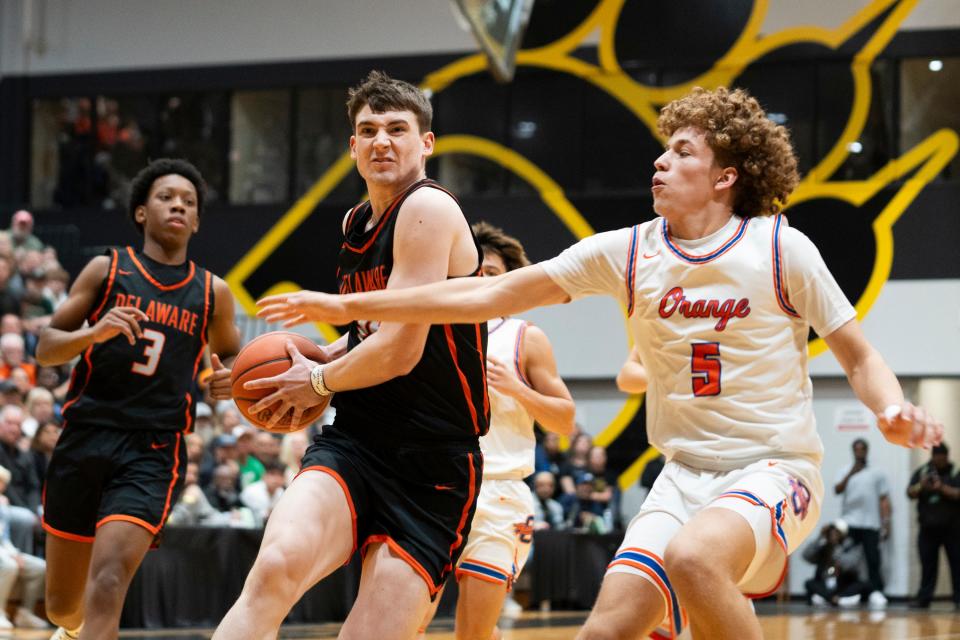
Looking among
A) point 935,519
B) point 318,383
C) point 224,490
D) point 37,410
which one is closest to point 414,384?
point 318,383

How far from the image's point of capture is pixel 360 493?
162 inches

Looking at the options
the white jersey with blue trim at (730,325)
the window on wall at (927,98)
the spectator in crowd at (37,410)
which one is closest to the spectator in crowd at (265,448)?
the spectator in crowd at (37,410)

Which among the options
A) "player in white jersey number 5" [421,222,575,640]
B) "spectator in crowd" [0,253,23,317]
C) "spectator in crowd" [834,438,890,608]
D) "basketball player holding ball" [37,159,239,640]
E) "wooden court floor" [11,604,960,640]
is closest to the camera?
"basketball player holding ball" [37,159,239,640]

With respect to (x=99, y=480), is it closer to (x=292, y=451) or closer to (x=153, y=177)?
(x=153, y=177)

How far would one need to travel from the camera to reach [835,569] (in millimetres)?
16484

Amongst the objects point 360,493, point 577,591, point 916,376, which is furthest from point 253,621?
point 916,376

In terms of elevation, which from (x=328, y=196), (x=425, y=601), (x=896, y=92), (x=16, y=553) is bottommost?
(x=16, y=553)

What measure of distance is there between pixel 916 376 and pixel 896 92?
3.93 m

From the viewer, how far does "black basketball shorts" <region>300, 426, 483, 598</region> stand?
409 centimetres

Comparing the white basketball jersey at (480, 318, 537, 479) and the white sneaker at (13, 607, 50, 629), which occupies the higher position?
the white basketball jersey at (480, 318, 537, 479)

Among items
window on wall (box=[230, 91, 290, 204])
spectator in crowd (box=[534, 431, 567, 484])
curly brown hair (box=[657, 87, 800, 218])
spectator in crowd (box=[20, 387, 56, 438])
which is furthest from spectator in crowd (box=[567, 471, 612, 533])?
curly brown hair (box=[657, 87, 800, 218])

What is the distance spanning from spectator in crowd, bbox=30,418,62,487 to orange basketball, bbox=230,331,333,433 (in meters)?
6.85

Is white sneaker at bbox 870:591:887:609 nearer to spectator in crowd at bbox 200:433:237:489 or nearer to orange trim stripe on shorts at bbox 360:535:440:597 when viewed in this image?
spectator in crowd at bbox 200:433:237:489

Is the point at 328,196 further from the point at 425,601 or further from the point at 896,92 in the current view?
the point at 425,601
